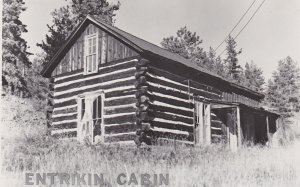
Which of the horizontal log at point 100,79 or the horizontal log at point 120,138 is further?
the horizontal log at point 100,79

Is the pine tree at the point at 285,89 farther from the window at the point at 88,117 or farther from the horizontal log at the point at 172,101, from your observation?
the window at the point at 88,117

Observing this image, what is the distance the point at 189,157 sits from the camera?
11641mm

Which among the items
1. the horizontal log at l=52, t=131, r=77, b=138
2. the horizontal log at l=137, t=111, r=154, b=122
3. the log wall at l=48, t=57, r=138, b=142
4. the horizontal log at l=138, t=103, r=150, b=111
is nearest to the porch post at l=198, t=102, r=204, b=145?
the horizontal log at l=137, t=111, r=154, b=122

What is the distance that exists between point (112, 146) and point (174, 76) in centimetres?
404

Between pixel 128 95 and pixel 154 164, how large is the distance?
14.3 ft

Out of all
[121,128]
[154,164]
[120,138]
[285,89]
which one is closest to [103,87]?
[121,128]

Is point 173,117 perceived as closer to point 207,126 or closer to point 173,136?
point 173,136

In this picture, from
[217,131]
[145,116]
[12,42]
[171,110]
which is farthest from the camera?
[12,42]

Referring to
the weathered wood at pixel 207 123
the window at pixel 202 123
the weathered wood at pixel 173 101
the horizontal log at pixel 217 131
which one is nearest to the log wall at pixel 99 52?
the weathered wood at pixel 173 101

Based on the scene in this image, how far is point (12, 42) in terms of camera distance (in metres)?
29.0

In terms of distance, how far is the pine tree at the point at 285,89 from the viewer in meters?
48.9

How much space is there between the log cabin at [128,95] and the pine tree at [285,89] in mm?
31315

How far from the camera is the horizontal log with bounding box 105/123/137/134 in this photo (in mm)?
13867

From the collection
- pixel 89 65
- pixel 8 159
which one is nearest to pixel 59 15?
pixel 89 65
